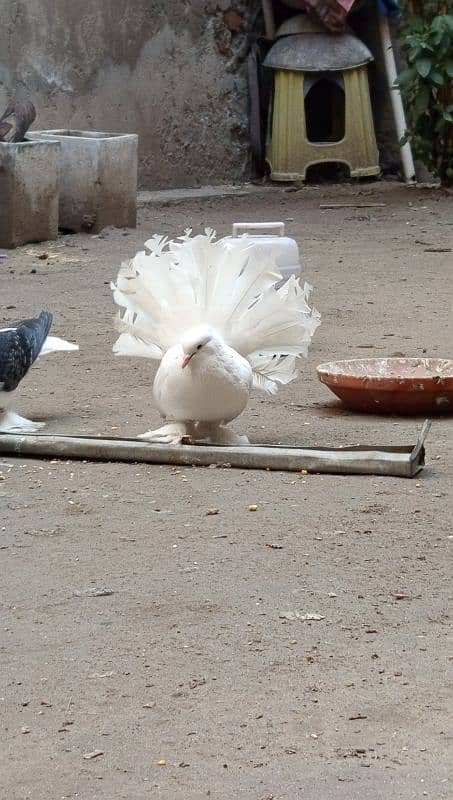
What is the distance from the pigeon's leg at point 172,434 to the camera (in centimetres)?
395

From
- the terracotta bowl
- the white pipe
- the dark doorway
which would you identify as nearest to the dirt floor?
the terracotta bowl

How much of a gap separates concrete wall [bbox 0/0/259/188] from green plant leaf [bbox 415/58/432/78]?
2.01 meters

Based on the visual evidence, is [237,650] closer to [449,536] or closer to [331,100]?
[449,536]

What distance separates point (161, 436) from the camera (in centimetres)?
398

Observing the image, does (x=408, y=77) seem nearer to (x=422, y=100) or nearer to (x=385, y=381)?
(x=422, y=100)

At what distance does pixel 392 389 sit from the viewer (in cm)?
438

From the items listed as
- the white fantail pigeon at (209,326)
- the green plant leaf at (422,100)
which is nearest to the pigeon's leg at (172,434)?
the white fantail pigeon at (209,326)

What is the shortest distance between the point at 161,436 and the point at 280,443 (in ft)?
1.31

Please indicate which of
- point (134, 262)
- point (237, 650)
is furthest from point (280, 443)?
point (237, 650)

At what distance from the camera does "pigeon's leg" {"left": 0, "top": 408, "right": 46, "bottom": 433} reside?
4.24m

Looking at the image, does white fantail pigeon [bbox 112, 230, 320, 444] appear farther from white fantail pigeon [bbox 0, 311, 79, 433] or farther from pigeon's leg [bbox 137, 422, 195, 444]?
white fantail pigeon [bbox 0, 311, 79, 433]

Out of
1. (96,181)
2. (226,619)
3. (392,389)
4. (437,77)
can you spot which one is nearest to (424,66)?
(437,77)

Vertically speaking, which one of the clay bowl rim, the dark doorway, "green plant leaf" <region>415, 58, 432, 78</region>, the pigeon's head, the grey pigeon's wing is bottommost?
the clay bowl rim

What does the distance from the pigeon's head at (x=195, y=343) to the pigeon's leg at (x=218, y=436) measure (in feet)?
1.19
